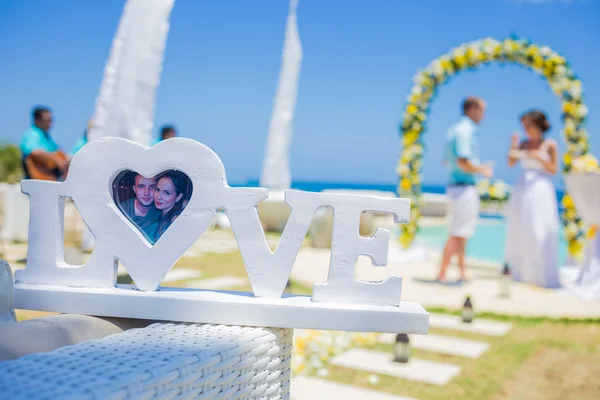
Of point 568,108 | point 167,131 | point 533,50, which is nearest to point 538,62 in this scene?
point 533,50

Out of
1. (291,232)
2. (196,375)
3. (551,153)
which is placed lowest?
(196,375)

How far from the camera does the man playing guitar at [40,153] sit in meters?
5.07

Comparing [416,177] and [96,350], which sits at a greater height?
[416,177]

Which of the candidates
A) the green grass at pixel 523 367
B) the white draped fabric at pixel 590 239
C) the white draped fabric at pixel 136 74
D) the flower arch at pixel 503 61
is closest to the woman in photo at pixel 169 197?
the green grass at pixel 523 367

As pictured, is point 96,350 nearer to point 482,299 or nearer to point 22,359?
point 22,359

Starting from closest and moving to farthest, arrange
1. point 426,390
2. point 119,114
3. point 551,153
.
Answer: point 426,390 < point 119,114 < point 551,153

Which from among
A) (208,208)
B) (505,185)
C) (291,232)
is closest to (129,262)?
(208,208)

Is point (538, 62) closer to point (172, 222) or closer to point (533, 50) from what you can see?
point (533, 50)

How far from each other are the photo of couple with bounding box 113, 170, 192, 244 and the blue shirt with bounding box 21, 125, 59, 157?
13.2ft

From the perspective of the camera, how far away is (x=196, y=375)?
1.06 m

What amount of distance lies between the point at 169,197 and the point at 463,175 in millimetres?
4242

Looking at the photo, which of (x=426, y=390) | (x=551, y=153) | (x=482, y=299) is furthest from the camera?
(x=551, y=153)

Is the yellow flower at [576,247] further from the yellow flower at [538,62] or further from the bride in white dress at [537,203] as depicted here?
the yellow flower at [538,62]

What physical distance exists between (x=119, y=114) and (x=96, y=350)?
430 cm
